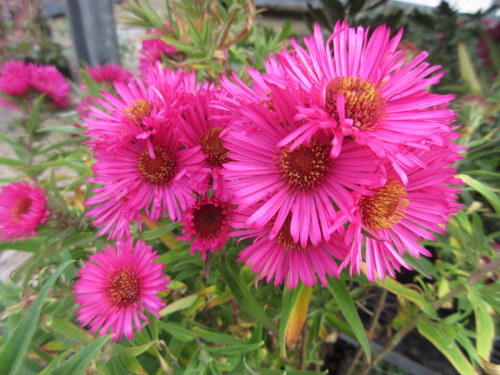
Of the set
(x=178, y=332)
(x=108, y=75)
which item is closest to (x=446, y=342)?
(x=178, y=332)

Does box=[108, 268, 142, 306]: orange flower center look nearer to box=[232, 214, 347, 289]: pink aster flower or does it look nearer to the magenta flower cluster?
the magenta flower cluster

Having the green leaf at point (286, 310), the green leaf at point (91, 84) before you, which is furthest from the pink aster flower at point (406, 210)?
the green leaf at point (91, 84)

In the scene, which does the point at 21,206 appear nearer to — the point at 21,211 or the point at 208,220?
the point at 21,211

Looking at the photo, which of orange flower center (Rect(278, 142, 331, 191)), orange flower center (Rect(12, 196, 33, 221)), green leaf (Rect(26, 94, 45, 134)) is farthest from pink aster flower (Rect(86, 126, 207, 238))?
green leaf (Rect(26, 94, 45, 134))

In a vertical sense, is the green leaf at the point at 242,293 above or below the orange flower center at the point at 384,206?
below

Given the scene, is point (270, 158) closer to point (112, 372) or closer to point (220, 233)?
point (220, 233)

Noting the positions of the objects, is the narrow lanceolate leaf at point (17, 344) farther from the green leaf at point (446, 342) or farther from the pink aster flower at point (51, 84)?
the pink aster flower at point (51, 84)
